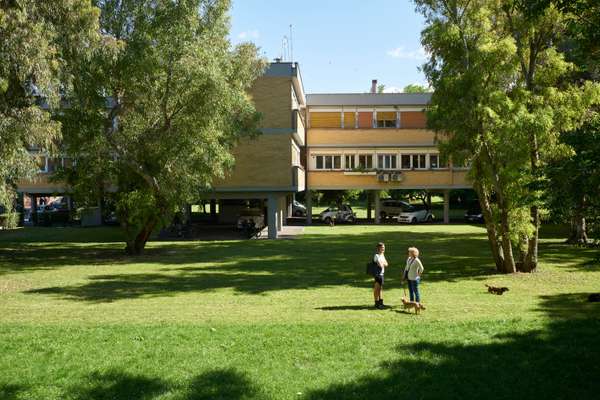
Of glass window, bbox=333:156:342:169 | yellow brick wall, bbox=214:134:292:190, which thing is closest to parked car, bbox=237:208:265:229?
yellow brick wall, bbox=214:134:292:190

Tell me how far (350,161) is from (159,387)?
3602cm

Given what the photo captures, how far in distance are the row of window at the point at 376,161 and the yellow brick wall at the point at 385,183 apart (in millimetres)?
680

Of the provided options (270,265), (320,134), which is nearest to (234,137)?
(270,265)

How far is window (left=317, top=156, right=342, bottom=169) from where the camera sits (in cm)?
4353

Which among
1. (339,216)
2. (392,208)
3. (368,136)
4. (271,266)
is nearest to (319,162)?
(368,136)

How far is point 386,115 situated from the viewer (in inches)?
1752

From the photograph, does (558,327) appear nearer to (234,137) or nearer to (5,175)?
(5,175)

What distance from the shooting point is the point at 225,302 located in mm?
14070

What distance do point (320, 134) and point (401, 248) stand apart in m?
18.7

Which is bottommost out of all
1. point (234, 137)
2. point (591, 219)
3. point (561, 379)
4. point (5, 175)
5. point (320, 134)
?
point (561, 379)

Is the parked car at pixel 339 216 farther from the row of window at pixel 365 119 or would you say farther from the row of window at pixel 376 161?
the row of window at pixel 365 119

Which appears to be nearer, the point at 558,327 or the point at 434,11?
the point at 558,327

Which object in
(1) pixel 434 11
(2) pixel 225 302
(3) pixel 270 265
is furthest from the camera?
(3) pixel 270 265

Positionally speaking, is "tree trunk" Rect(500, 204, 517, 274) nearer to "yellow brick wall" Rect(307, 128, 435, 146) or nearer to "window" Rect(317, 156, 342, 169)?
"window" Rect(317, 156, 342, 169)
